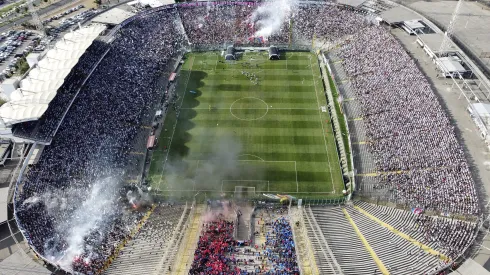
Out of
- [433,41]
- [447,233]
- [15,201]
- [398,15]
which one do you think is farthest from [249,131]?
[398,15]

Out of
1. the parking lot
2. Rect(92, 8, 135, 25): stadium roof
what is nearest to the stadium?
Rect(92, 8, 135, 25): stadium roof

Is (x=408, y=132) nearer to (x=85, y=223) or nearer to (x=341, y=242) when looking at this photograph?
(x=341, y=242)

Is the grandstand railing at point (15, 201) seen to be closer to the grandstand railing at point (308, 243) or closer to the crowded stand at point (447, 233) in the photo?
the grandstand railing at point (308, 243)

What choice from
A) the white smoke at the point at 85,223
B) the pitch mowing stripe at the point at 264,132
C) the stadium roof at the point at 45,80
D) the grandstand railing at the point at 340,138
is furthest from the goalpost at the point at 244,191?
the stadium roof at the point at 45,80

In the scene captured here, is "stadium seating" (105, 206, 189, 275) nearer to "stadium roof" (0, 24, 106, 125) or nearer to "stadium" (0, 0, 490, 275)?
"stadium" (0, 0, 490, 275)

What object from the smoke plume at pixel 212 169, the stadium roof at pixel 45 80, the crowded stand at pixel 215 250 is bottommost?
the crowded stand at pixel 215 250

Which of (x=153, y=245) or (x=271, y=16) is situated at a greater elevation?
(x=271, y=16)

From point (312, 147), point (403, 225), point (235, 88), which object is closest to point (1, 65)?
point (235, 88)
